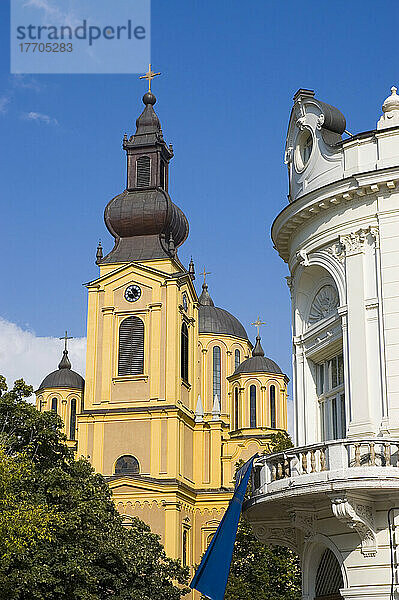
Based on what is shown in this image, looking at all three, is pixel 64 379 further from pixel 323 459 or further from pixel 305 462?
pixel 323 459

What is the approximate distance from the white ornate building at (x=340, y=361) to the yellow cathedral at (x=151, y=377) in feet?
106

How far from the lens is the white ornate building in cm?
1728

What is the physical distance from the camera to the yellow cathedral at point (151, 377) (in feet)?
178

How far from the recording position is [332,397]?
68.7ft

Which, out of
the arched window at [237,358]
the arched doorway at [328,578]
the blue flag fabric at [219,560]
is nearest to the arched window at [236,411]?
the arched window at [237,358]

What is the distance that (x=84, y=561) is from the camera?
94.9 feet

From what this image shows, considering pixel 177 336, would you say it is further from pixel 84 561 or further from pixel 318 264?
pixel 318 264

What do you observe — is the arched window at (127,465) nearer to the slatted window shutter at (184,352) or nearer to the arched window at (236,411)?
the slatted window shutter at (184,352)

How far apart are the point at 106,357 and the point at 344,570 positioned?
131 ft

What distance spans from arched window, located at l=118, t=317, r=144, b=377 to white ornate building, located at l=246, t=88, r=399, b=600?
34114 mm

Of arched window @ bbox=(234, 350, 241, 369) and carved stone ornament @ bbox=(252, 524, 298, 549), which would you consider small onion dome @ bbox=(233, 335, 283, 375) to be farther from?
carved stone ornament @ bbox=(252, 524, 298, 549)

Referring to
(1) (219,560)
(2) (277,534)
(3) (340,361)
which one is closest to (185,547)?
(2) (277,534)

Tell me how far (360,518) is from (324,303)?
5.71 metres

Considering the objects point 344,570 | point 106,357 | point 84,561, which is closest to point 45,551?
point 84,561
